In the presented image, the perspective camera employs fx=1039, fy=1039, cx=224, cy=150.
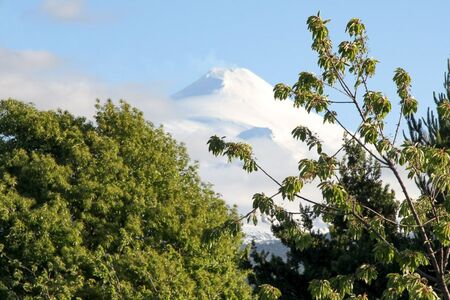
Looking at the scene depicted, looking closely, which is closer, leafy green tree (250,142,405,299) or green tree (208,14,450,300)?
green tree (208,14,450,300)

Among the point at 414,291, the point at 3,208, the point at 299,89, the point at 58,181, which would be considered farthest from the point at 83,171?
the point at 414,291

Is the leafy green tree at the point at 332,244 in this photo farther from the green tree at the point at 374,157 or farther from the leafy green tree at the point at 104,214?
the green tree at the point at 374,157

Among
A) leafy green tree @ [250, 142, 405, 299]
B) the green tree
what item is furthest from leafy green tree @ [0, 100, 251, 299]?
the green tree

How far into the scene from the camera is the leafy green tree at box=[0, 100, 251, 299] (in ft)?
132

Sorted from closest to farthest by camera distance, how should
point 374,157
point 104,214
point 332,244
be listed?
point 374,157 < point 332,244 < point 104,214

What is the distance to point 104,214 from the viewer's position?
43312 millimetres

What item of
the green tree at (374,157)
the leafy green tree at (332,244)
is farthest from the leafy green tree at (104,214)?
the green tree at (374,157)

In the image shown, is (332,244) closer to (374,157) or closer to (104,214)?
(104,214)

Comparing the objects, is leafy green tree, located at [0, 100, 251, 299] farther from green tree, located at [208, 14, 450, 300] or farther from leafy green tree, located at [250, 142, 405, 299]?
green tree, located at [208, 14, 450, 300]

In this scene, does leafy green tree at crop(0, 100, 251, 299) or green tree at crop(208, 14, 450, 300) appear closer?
green tree at crop(208, 14, 450, 300)

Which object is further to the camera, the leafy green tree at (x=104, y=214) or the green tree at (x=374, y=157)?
the leafy green tree at (x=104, y=214)

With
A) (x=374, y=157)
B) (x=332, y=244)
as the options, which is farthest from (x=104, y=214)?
(x=374, y=157)

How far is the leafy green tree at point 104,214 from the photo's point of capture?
1586 inches

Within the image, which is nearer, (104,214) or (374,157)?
(374,157)
